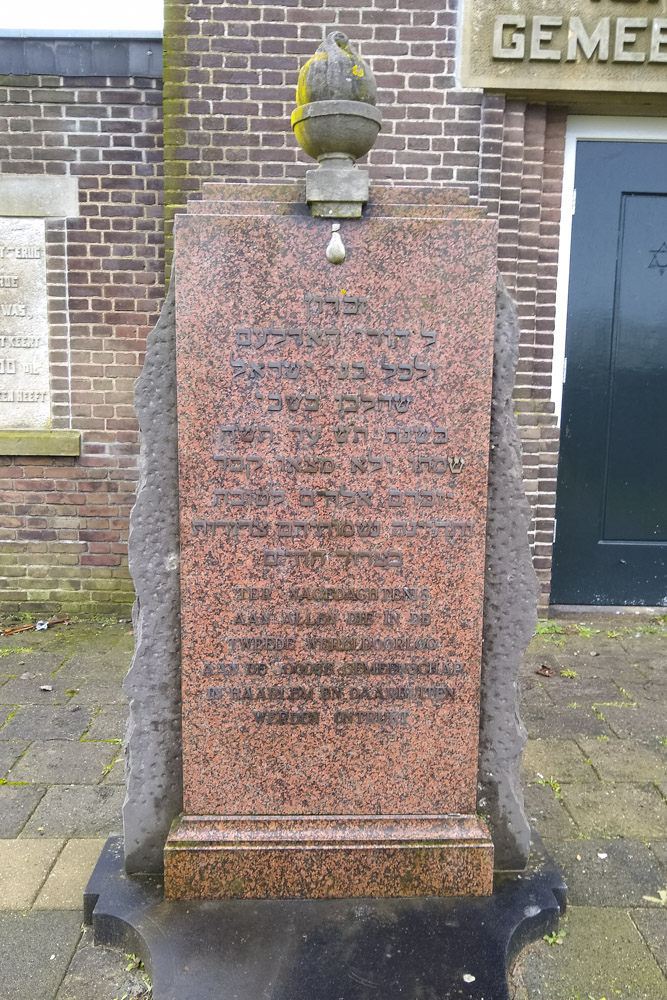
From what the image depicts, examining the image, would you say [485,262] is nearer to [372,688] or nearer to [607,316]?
[372,688]

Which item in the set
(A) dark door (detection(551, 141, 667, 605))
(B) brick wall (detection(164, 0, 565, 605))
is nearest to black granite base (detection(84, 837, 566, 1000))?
(A) dark door (detection(551, 141, 667, 605))

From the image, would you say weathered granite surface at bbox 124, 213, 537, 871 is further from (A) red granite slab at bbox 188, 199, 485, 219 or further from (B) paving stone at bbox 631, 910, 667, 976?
(B) paving stone at bbox 631, 910, 667, 976

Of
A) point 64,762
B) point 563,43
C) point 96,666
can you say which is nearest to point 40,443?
point 96,666

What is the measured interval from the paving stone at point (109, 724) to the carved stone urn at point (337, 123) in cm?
262

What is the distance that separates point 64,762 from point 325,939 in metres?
1.69

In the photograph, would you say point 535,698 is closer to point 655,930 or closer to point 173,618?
point 655,930

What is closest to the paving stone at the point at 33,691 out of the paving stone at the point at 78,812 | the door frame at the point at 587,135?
the paving stone at the point at 78,812

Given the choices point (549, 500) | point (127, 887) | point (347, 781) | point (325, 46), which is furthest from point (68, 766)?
point (549, 500)

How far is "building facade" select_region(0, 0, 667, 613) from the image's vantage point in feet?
14.6

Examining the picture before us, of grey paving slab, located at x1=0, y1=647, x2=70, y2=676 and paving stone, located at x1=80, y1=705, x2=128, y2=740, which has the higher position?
grey paving slab, located at x1=0, y1=647, x2=70, y2=676

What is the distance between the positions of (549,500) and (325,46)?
345cm

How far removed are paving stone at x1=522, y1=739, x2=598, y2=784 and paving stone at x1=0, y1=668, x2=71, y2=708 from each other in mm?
2326

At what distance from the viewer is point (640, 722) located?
3.75 metres

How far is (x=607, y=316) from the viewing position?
197 inches
